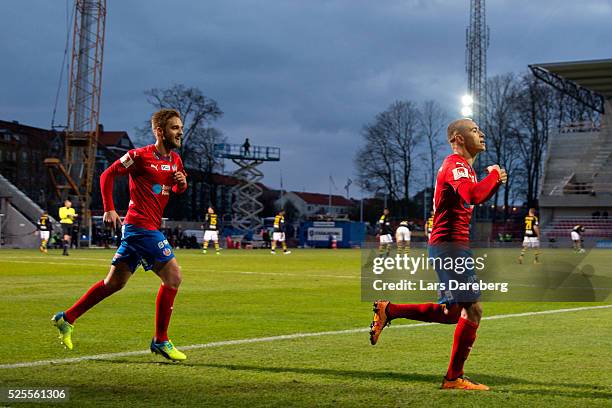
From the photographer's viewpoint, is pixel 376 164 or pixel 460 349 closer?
pixel 460 349

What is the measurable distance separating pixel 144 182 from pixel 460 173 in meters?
3.19

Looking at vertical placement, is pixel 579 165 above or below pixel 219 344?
above

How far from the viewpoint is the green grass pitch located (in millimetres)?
6270

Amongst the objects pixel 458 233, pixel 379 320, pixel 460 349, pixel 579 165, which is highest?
pixel 579 165

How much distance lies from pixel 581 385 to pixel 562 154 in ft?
242

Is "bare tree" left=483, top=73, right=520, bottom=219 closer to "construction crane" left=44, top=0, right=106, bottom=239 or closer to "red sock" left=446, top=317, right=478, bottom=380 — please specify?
"construction crane" left=44, top=0, right=106, bottom=239

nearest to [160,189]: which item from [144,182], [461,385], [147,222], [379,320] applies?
[144,182]

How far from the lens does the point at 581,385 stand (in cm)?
679

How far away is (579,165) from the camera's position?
7488 centimetres

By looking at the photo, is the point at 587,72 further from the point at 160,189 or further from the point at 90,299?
the point at 90,299

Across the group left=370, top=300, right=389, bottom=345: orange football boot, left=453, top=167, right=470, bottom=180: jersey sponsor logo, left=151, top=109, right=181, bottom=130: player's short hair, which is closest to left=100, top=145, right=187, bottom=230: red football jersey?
left=151, top=109, right=181, bottom=130: player's short hair

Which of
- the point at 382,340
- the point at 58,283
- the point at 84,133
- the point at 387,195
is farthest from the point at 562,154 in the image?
the point at 382,340

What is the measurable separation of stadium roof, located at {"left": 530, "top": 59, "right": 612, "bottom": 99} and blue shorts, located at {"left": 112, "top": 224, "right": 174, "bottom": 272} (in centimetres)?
6463

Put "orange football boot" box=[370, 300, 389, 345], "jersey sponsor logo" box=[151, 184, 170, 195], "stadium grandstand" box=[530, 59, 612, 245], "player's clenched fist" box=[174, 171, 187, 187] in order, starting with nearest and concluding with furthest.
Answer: "orange football boot" box=[370, 300, 389, 345], "jersey sponsor logo" box=[151, 184, 170, 195], "player's clenched fist" box=[174, 171, 187, 187], "stadium grandstand" box=[530, 59, 612, 245]
